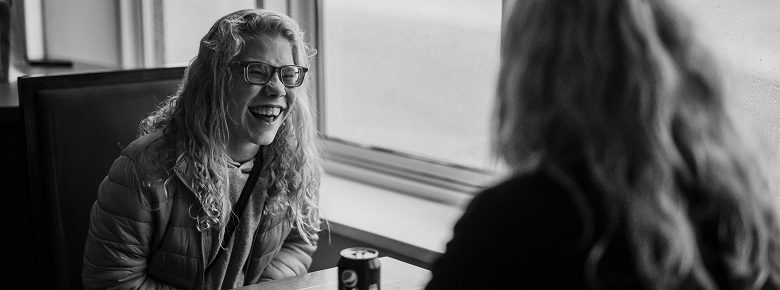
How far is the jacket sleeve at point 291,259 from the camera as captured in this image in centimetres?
210

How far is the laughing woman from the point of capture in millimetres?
1859

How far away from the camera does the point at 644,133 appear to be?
40.1 inches

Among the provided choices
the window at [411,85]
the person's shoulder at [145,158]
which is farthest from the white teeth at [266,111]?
the window at [411,85]

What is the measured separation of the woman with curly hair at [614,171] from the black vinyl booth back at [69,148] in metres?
1.16

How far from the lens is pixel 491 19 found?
2.44 m

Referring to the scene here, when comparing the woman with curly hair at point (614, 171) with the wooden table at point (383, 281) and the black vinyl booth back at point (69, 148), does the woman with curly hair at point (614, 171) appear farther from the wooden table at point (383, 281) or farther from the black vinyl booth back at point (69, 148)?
the black vinyl booth back at point (69, 148)

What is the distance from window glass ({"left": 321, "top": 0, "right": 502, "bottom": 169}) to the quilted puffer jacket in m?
0.73

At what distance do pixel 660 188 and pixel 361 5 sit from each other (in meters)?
1.88

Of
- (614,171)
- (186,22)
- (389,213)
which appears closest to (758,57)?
(614,171)

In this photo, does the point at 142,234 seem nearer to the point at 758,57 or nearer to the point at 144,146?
the point at 144,146

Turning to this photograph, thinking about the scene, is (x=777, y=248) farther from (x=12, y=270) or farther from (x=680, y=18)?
(x=12, y=270)

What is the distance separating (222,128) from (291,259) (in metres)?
0.35

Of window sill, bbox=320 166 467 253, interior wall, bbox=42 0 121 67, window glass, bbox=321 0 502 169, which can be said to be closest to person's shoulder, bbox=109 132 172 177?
window sill, bbox=320 166 467 253

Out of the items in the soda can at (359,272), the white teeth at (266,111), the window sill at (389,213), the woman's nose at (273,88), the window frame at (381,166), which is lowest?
the window sill at (389,213)
